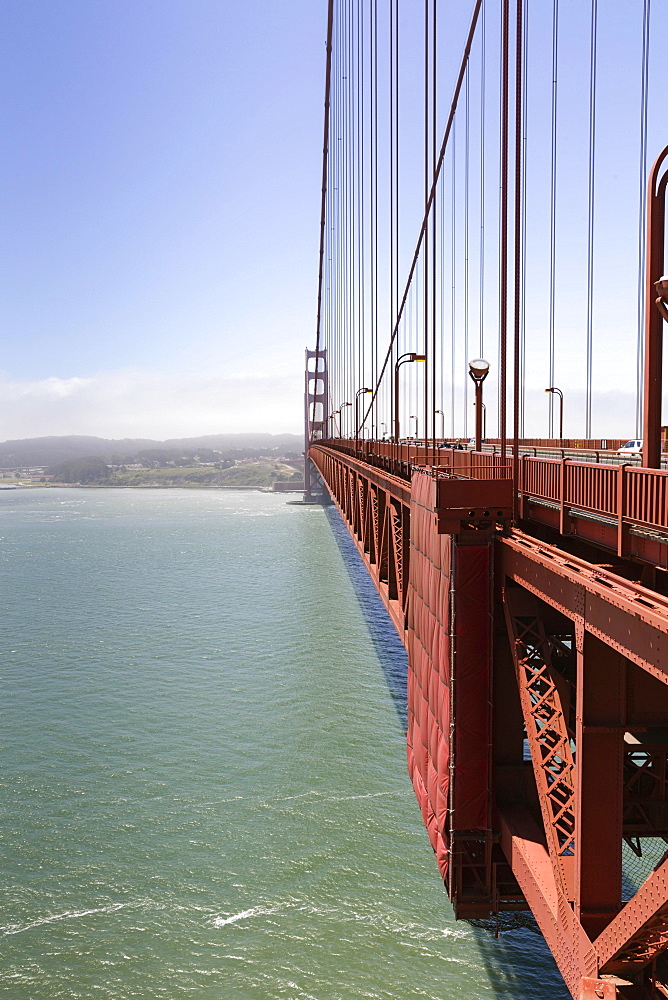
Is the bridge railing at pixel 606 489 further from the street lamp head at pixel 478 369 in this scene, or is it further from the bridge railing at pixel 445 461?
the street lamp head at pixel 478 369

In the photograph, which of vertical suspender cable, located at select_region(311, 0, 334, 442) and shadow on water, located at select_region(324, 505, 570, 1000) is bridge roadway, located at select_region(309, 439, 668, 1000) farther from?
vertical suspender cable, located at select_region(311, 0, 334, 442)

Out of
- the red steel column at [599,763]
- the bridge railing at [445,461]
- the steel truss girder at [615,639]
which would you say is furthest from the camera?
the bridge railing at [445,461]

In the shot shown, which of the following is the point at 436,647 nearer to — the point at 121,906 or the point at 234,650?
the point at 121,906

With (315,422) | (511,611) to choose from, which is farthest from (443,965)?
(315,422)

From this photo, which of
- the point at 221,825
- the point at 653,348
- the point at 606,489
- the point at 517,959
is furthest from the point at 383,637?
the point at 606,489

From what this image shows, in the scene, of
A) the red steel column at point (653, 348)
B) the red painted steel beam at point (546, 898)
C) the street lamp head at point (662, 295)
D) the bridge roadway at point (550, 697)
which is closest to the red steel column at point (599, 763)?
the bridge roadway at point (550, 697)
